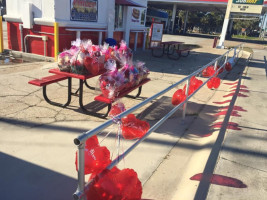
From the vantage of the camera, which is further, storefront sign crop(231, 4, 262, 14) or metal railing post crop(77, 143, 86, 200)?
storefront sign crop(231, 4, 262, 14)

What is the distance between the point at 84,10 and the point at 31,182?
329 inches

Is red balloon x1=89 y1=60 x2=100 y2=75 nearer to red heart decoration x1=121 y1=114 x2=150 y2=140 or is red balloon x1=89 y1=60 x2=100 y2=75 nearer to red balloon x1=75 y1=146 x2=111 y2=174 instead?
red heart decoration x1=121 y1=114 x2=150 y2=140

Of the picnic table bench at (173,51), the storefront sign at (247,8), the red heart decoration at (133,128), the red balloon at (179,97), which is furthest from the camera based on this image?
the storefront sign at (247,8)

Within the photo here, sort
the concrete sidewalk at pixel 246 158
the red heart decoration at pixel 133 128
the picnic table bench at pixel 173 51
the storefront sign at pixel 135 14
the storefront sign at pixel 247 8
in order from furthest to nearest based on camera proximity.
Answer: the storefront sign at pixel 247 8
the storefront sign at pixel 135 14
the picnic table bench at pixel 173 51
the red heart decoration at pixel 133 128
the concrete sidewalk at pixel 246 158

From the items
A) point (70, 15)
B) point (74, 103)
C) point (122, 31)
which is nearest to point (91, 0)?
point (70, 15)

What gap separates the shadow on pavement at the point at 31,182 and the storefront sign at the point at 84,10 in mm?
7436

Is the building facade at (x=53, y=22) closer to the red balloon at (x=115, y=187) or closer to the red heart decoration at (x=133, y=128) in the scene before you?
the red heart decoration at (x=133, y=128)

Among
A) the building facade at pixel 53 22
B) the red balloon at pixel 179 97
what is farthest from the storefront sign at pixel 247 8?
the red balloon at pixel 179 97

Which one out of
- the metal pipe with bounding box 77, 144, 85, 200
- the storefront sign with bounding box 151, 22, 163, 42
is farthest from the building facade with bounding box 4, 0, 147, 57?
the metal pipe with bounding box 77, 144, 85, 200

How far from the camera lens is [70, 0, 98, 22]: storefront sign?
9.10m

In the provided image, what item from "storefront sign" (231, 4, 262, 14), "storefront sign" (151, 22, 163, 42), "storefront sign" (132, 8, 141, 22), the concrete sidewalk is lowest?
the concrete sidewalk

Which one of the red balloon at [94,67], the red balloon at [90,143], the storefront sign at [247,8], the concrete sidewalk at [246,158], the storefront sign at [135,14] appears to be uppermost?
the storefront sign at [247,8]

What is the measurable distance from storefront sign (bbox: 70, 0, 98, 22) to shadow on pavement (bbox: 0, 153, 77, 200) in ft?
24.4

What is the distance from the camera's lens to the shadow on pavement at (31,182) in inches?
97.5
